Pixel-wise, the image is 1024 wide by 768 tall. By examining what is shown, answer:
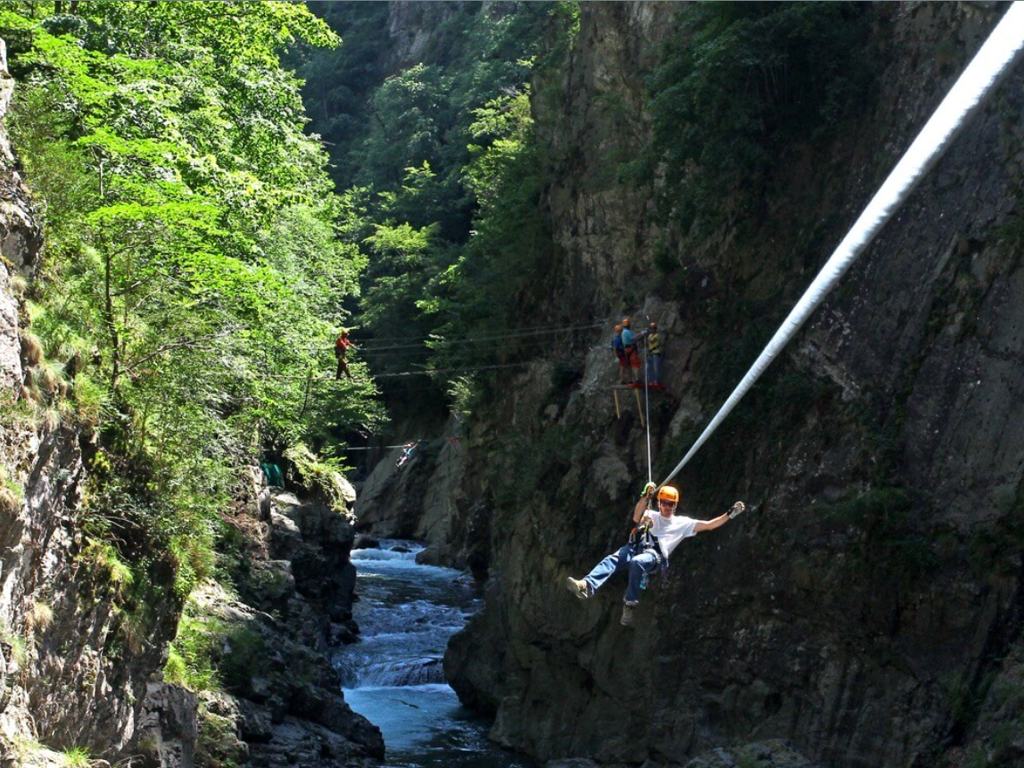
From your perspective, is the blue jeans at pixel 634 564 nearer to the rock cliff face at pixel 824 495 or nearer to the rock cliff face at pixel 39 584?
the rock cliff face at pixel 824 495

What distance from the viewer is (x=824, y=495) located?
59.7ft

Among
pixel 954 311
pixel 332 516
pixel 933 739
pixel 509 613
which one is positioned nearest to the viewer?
pixel 933 739

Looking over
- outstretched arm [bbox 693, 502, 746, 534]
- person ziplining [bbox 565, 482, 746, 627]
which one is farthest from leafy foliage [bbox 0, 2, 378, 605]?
outstretched arm [bbox 693, 502, 746, 534]

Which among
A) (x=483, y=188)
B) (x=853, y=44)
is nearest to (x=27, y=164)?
(x=853, y=44)

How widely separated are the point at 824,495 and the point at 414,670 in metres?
13.8

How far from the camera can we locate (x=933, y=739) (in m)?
15.5

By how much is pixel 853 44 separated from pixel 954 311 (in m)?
5.97

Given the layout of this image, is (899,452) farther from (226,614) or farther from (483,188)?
(483,188)

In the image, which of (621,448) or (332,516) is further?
(332,516)

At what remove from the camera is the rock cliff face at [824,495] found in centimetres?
1605

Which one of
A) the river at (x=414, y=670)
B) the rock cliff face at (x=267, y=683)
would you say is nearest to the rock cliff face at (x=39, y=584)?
the rock cliff face at (x=267, y=683)

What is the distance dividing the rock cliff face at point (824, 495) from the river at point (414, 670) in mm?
832

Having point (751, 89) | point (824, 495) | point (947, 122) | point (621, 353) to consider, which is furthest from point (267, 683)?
point (947, 122)

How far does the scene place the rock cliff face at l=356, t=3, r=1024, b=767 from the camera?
16.0 meters
